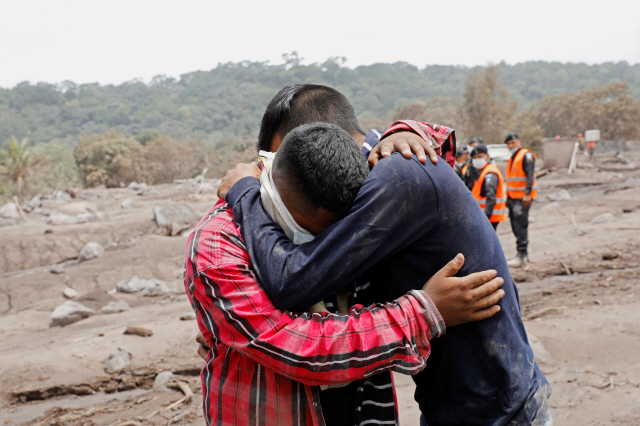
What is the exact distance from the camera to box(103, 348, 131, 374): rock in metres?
5.02

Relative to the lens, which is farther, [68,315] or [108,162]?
[108,162]

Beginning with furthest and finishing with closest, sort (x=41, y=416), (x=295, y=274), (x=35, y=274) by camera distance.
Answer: (x=35, y=274) < (x=41, y=416) < (x=295, y=274)

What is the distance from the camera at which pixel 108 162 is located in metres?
36.6

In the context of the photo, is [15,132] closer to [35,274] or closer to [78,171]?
[78,171]

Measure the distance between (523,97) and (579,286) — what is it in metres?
125

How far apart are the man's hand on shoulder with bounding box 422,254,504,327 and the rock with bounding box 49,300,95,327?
7891mm

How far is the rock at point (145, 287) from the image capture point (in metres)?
9.36

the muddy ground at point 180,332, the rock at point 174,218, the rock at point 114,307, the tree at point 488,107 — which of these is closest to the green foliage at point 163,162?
the rock at point 174,218

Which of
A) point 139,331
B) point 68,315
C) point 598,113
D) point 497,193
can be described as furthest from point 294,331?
point 598,113

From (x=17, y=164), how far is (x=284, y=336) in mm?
35950

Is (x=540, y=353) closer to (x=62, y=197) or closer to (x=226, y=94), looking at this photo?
(x=62, y=197)

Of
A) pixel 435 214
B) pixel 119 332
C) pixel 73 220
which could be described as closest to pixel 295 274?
pixel 435 214

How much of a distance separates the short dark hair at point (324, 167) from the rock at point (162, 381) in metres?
3.89

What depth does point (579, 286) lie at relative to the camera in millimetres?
6543
